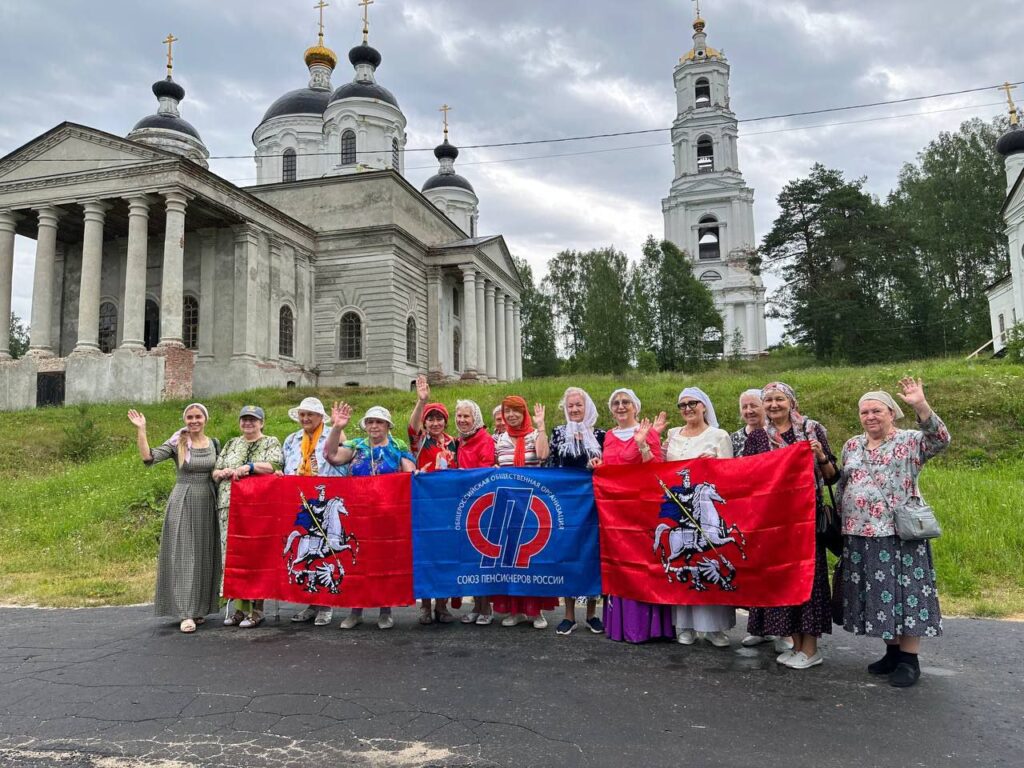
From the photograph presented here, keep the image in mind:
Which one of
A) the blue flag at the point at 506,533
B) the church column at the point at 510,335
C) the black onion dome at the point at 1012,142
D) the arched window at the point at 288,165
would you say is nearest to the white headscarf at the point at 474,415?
the blue flag at the point at 506,533

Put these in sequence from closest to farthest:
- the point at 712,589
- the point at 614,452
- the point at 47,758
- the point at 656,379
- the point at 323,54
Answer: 1. the point at 47,758
2. the point at 712,589
3. the point at 614,452
4. the point at 656,379
5. the point at 323,54

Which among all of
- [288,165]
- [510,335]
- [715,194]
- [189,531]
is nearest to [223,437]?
[189,531]

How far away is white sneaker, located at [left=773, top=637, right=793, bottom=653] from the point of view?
537 cm

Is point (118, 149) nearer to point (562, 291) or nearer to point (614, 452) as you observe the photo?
point (614, 452)

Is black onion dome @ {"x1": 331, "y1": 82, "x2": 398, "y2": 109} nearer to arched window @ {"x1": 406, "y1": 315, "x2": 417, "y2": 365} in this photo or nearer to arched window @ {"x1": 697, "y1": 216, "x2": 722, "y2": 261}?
arched window @ {"x1": 406, "y1": 315, "x2": 417, "y2": 365}

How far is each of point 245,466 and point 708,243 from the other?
207 feet

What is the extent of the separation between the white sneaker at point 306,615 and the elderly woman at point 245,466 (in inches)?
13.2

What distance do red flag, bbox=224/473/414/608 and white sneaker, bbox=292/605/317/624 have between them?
0.33 meters

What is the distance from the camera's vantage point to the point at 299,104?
4181cm

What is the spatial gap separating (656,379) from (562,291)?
37.2 meters

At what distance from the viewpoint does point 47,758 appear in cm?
374

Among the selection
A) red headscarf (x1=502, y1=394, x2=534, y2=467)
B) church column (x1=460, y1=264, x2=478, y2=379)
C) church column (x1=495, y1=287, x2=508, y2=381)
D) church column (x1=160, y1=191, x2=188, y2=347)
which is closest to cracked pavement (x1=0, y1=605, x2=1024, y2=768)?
red headscarf (x1=502, y1=394, x2=534, y2=467)

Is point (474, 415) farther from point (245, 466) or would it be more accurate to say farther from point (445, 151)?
point (445, 151)

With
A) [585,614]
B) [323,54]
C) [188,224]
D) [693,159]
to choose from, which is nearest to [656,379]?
[585,614]
